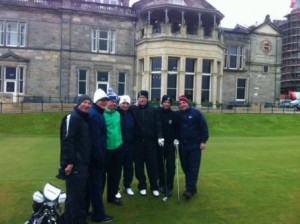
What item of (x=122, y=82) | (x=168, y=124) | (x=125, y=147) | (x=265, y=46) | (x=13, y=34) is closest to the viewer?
(x=125, y=147)

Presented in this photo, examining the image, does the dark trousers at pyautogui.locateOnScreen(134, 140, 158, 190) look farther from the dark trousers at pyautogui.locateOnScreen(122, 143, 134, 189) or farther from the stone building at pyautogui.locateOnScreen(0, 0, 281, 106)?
the stone building at pyautogui.locateOnScreen(0, 0, 281, 106)

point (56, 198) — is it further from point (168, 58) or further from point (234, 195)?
point (168, 58)

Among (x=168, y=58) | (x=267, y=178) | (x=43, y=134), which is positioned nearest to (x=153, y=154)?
(x=267, y=178)

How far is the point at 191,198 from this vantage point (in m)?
8.48

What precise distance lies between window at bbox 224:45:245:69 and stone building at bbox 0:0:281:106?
5.33 m

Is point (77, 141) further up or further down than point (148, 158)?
further up

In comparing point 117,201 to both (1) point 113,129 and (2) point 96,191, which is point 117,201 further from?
(1) point 113,129

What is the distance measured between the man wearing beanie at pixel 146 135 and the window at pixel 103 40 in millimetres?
30924

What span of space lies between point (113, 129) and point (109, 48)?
105 feet

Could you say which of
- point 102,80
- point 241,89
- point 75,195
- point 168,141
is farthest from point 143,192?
point 241,89

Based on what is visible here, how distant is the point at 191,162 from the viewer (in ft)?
28.6

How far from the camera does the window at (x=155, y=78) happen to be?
35969mm

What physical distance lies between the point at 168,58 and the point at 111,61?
6.33 metres

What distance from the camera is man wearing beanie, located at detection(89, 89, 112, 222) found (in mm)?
6734
